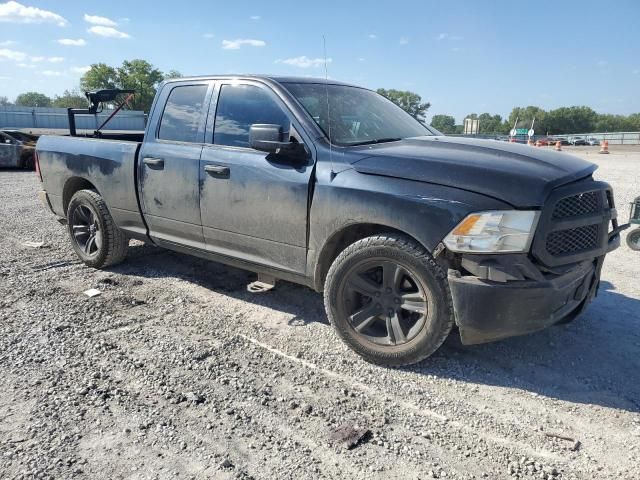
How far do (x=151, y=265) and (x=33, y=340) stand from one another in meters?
2.03

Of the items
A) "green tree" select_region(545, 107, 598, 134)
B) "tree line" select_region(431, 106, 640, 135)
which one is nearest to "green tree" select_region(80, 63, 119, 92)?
"tree line" select_region(431, 106, 640, 135)

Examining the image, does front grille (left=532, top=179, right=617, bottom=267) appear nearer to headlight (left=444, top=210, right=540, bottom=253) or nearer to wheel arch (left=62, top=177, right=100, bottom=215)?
headlight (left=444, top=210, right=540, bottom=253)

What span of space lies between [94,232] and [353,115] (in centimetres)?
321

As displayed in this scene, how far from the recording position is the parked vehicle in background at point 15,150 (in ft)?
52.1

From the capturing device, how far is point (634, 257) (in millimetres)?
5949

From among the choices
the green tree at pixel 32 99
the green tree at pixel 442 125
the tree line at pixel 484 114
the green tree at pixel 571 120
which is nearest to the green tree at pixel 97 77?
the tree line at pixel 484 114

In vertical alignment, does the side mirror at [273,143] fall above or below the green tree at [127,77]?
below

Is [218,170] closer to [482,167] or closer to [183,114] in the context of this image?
[183,114]

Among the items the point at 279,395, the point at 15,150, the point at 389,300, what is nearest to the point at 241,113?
the point at 389,300

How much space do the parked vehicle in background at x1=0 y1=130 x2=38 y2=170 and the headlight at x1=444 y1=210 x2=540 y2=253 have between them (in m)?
16.6

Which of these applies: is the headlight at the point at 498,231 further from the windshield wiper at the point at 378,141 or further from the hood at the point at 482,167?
the windshield wiper at the point at 378,141

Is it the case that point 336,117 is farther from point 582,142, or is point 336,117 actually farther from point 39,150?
point 582,142

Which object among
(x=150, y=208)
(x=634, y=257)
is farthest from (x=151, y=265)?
(x=634, y=257)

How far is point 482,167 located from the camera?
9.74 ft
